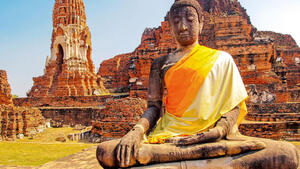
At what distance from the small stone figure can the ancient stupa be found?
19.0m

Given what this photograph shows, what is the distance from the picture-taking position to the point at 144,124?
3357 millimetres

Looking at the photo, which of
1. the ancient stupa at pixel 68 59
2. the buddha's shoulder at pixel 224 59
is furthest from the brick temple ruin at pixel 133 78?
the buddha's shoulder at pixel 224 59

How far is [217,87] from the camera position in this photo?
331 cm

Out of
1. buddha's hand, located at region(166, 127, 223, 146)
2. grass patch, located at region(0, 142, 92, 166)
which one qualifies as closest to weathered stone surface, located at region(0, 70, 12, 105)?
grass patch, located at region(0, 142, 92, 166)

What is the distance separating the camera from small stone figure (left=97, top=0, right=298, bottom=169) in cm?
268

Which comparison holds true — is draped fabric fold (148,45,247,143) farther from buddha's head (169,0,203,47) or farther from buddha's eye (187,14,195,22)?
buddha's eye (187,14,195,22)

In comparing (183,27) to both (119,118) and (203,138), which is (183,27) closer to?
(203,138)

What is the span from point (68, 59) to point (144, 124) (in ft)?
68.8

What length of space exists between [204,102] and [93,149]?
3038 mm

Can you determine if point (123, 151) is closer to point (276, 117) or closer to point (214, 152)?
point (214, 152)

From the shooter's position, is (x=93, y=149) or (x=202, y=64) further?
(x=93, y=149)

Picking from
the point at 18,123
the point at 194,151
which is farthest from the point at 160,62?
the point at 18,123

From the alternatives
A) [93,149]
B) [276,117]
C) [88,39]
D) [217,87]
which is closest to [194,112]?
[217,87]

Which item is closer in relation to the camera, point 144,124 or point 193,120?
point 193,120
